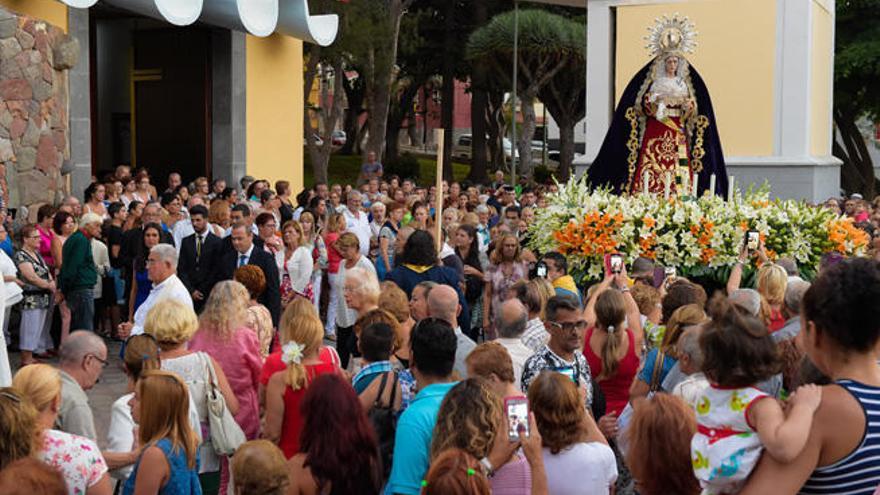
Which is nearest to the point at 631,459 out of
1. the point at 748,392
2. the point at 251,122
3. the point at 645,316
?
the point at 748,392

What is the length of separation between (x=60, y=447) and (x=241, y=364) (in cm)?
212

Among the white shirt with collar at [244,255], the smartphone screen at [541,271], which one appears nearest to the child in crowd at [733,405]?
the smartphone screen at [541,271]

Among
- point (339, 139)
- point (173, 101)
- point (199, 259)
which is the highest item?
point (173, 101)

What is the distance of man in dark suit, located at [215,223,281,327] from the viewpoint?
32.1 ft

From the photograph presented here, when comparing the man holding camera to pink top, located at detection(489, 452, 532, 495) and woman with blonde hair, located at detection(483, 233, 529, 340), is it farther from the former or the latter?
pink top, located at detection(489, 452, 532, 495)

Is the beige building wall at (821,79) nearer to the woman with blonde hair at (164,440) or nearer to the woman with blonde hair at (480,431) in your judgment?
the woman with blonde hair at (480,431)

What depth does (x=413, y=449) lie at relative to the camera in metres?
4.75

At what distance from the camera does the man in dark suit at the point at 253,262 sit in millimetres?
9789

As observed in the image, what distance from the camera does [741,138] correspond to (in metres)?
22.3

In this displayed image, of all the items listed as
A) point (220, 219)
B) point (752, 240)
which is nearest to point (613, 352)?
point (752, 240)

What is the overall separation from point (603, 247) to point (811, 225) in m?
2.27

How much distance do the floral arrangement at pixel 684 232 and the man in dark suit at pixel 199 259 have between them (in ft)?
10.9

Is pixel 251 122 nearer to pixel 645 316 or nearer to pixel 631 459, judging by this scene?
pixel 645 316

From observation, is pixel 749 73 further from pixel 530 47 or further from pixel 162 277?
pixel 162 277
